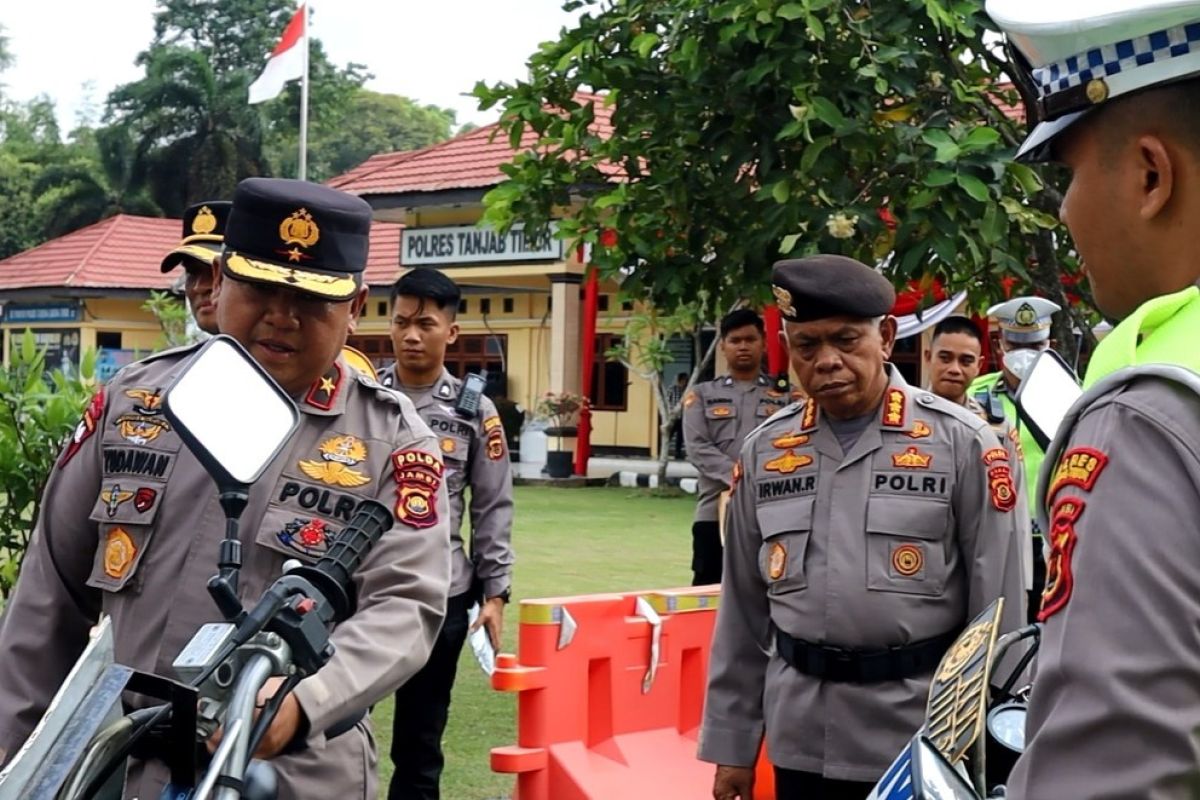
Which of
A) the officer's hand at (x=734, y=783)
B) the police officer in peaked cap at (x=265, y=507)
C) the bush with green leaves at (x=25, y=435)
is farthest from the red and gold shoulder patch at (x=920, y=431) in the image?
the bush with green leaves at (x=25, y=435)

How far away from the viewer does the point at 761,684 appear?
13.3 ft

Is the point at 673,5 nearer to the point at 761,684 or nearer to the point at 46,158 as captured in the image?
the point at 761,684

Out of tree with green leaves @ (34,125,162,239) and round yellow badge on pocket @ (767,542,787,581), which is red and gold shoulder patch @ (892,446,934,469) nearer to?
round yellow badge on pocket @ (767,542,787,581)

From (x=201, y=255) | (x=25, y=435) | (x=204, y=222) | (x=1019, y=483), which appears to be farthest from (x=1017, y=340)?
(x=25, y=435)

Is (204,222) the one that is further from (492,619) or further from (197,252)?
(492,619)

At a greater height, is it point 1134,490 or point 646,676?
point 1134,490

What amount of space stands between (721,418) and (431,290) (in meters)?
3.76

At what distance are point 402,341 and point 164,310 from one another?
54.9ft

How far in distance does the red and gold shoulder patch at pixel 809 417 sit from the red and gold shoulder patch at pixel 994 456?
0.46 metres

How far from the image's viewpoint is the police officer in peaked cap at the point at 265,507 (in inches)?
102

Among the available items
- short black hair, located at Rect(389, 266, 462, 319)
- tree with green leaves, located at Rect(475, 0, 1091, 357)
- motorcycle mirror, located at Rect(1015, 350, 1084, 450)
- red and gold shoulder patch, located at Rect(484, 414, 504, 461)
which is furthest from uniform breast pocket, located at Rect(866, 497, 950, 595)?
short black hair, located at Rect(389, 266, 462, 319)

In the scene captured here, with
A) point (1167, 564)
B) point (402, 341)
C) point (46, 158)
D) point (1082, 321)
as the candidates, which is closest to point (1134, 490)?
point (1167, 564)

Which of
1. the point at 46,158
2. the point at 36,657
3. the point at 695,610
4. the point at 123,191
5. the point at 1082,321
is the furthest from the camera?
the point at 46,158

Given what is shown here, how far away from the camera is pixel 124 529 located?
267 centimetres
